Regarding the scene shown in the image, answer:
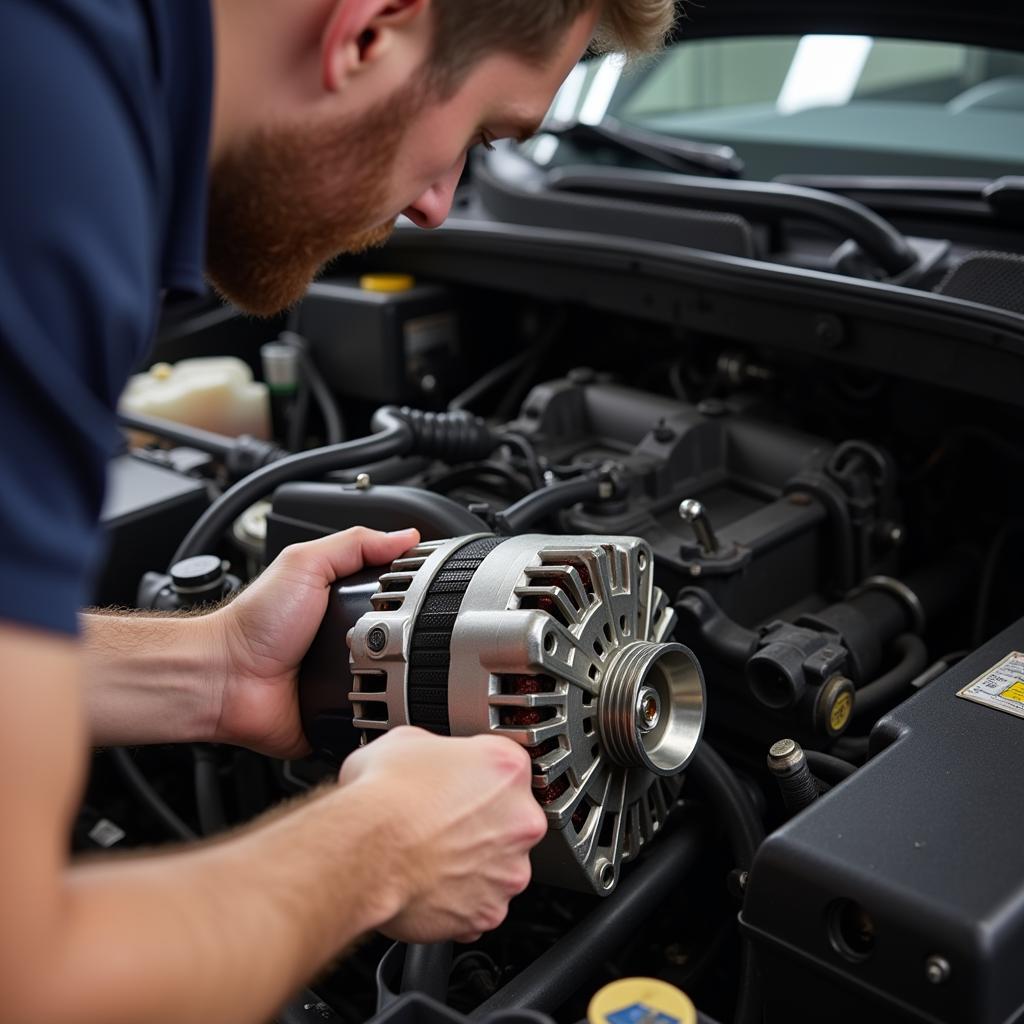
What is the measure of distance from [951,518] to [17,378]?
48.5 inches

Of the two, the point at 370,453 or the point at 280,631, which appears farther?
the point at 370,453

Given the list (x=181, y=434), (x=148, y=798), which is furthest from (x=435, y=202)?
(x=181, y=434)

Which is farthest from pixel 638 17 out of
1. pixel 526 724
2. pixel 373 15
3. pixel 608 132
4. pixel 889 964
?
pixel 608 132

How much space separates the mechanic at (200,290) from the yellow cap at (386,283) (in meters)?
0.83

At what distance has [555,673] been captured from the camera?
877mm

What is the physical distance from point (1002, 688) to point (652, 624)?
278 millimetres

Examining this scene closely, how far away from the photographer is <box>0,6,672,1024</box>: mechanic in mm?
570

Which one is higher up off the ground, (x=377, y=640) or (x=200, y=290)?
(x=200, y=290)

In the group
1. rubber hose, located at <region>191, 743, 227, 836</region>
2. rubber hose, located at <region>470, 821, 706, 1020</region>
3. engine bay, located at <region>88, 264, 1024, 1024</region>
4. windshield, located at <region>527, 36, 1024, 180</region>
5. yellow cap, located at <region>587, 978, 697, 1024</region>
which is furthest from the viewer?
windshield, located at <region>527, 36, 1024, 180</region>

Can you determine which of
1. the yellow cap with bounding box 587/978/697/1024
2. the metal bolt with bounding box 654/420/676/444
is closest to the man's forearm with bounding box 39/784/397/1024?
the yellow cap with bounding box 587/978/697/1024

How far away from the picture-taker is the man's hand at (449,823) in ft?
2.57

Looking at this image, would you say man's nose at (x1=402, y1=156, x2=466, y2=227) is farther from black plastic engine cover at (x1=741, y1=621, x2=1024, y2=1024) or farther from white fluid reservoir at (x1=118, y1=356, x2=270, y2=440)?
white fluid reservoir at (x1=118, y1=356, x2=270, y2=440)

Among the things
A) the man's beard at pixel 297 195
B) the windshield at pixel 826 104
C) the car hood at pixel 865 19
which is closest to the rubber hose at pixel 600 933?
the man's beard at pixel 297 195

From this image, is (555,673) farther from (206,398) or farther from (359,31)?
(206,398)
